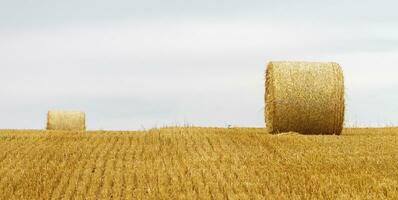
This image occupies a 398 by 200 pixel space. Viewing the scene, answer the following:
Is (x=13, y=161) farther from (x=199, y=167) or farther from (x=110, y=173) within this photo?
(x=199, y=167)

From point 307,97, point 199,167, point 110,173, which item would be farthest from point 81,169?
point 307,97

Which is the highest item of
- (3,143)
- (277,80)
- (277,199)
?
(277,80)

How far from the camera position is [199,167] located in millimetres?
11242

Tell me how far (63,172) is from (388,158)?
18.4 ft

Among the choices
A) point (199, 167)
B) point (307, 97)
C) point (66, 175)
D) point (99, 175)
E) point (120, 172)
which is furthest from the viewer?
point (307, 97)

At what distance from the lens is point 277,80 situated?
17.0 meters

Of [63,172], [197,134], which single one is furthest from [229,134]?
[63,172]

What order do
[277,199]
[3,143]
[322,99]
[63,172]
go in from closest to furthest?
[277,199] < [63,172] < [3,143] < [322,99]

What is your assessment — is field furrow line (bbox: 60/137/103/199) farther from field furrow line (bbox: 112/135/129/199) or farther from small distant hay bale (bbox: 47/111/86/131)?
small distant hay bale (bbox: 47/111/86/131)

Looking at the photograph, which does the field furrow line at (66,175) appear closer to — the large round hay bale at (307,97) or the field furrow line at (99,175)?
the field furrow line at (99,175)

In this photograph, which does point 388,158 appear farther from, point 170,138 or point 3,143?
point 3,143

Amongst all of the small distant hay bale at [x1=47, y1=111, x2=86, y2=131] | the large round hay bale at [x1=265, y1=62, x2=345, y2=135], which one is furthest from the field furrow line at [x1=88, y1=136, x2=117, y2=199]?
the small distant hay bale at [x1=47, y1=111, x2=86, y2=131]

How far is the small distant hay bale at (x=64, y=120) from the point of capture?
82.3ft

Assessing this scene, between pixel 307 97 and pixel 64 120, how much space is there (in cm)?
1146
